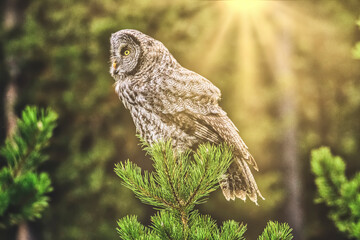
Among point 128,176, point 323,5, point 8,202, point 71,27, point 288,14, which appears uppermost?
point 323,5

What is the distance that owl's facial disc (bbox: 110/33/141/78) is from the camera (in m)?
1.09

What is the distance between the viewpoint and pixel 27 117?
98 cm

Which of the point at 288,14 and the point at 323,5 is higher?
the point at 323,5

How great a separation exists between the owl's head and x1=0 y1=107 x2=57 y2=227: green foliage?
10.2 inches

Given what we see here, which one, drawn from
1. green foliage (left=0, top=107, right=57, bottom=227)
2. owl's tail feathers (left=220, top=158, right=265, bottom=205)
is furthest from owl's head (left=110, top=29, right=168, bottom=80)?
owl's tail feathers (left=220, top=158, right=265, bottom=205)

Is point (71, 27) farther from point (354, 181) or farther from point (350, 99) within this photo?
point (350, 99)

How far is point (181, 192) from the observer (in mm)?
938

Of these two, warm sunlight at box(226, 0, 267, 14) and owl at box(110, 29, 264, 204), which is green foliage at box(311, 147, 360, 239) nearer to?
owl at box(110, 29, 264, 204)

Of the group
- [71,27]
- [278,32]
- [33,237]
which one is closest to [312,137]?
[278,32]

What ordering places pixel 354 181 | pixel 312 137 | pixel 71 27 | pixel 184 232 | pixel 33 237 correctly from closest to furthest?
pixel 184 232, pixel 354 181, pixel 71 27, pixel 33 237, pixel 312 137

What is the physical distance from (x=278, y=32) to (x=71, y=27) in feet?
11.5

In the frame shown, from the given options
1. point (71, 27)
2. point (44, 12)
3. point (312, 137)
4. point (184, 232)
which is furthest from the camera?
point (312, 137)

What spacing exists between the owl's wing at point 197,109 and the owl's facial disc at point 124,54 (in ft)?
0.44

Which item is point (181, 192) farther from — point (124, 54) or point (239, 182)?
point (124, 54)
